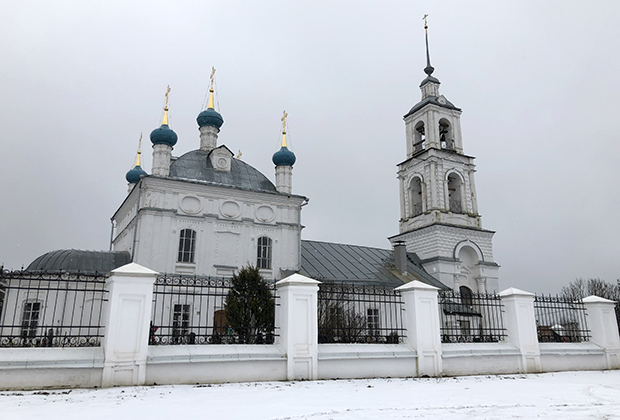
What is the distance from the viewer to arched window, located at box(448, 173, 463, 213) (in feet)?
92.6

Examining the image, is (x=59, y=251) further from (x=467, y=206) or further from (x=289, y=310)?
(x=467, y=206)

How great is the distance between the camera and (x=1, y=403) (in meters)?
5.44

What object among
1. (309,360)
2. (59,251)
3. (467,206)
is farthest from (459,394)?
(467,206)

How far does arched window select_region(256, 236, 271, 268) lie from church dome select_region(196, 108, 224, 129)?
279 inches

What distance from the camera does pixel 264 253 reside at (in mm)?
19562

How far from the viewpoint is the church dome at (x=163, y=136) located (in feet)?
62.9

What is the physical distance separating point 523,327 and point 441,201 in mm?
18083

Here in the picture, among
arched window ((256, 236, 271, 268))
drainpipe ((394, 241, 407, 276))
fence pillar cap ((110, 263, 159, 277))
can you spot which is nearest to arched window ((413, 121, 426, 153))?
drainpipe ((394, 241, 407, 276))

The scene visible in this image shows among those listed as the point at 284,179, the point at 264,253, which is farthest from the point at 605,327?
the point at 284,179

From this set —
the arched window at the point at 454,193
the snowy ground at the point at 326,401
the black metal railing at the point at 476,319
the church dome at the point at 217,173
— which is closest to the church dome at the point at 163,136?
the church dome at the point at 217,173

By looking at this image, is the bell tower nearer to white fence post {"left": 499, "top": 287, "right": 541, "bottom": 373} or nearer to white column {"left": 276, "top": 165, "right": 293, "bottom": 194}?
white column {"left": 276, "top": 165, "right": 293, "bottom": 194}

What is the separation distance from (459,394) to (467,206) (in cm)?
2320

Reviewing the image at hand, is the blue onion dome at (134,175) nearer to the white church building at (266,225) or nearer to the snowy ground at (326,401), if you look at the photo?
the white church building at (266,225)

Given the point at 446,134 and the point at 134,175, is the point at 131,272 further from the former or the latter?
the point at 446,134
